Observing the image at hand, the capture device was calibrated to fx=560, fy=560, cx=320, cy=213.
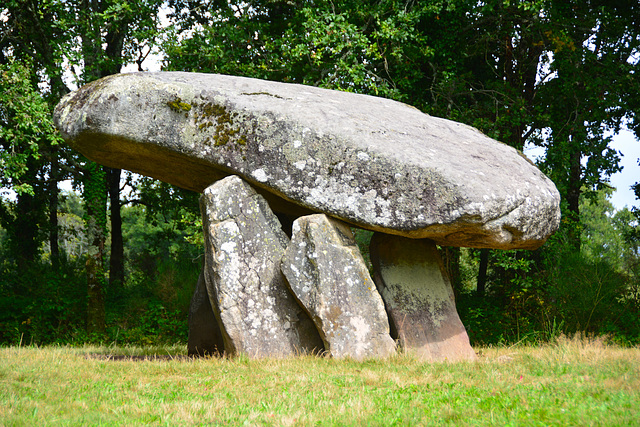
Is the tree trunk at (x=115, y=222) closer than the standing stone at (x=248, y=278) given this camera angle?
No

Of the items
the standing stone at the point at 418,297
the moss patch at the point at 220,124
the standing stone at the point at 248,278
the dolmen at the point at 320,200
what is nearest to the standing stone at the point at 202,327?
the dolmen at the point at 320,200

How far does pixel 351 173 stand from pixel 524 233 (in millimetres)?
2297

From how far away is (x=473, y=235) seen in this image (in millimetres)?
7070

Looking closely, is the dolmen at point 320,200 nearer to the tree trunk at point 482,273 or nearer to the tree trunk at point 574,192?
the tree trunk at point 574,192

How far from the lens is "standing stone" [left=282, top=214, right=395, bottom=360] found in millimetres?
6957

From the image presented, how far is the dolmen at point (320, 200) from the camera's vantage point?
22.8 ft

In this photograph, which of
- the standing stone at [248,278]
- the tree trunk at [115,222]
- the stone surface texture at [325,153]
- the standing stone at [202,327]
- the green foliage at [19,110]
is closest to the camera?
the stone surface texture at [325,153]

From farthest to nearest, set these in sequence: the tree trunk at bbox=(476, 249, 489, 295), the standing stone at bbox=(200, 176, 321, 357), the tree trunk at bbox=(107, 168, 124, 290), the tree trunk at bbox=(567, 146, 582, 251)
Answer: the tree trunk at bbox=(107, 168, 124, 290) → the tree trunk at bbox=(476, 249, 489, 295) → the tree trunk at bbox=(567, 146, 582, 251) → the standing stone at bbox=(200, 176, 321, 357)

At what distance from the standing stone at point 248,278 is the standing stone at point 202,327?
1.78m

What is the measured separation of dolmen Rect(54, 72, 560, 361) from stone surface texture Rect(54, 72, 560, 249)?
2 centimetres

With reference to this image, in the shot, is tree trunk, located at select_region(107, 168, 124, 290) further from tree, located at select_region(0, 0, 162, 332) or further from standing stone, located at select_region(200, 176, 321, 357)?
standing stone, located at select_region(200, 176, 321, 357)

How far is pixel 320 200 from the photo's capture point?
7.20 metres

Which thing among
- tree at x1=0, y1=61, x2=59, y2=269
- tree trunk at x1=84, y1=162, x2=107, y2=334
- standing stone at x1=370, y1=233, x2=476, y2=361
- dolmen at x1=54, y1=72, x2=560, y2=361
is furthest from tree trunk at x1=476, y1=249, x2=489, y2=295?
tree at x1=0, y1=61, x2=59, y2=269

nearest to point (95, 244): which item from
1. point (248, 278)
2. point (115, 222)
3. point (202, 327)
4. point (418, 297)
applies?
point (115, 222)
